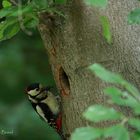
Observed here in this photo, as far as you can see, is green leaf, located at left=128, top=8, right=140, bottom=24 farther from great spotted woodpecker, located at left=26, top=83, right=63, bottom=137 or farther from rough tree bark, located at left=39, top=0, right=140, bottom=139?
great spotted woodpecker, located at left=26, top=83, right=63, bottom=137

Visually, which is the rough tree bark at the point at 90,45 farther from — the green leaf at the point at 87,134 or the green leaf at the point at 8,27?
the green leaf at the point at 87,134

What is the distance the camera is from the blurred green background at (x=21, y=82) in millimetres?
4473

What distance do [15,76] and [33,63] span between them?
0.20 meters

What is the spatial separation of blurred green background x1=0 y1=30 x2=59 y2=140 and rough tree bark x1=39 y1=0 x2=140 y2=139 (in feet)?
6.70

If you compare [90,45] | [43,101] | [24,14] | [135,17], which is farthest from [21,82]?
[135,17]

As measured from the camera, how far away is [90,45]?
2309mm

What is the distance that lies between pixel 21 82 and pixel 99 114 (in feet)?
11.0

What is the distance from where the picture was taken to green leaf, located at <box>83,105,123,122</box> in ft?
4.33

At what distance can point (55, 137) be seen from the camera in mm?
4465

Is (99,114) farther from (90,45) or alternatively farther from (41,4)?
(90,45)

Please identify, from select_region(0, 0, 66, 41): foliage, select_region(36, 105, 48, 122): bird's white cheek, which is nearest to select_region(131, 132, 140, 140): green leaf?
select_region(0, 0, 66, 41): foliage

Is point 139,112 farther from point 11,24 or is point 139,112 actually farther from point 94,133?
point 11,24

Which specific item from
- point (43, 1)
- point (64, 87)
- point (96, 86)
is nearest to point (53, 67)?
point (64, 87)

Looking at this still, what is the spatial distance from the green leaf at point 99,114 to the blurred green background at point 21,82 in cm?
309
